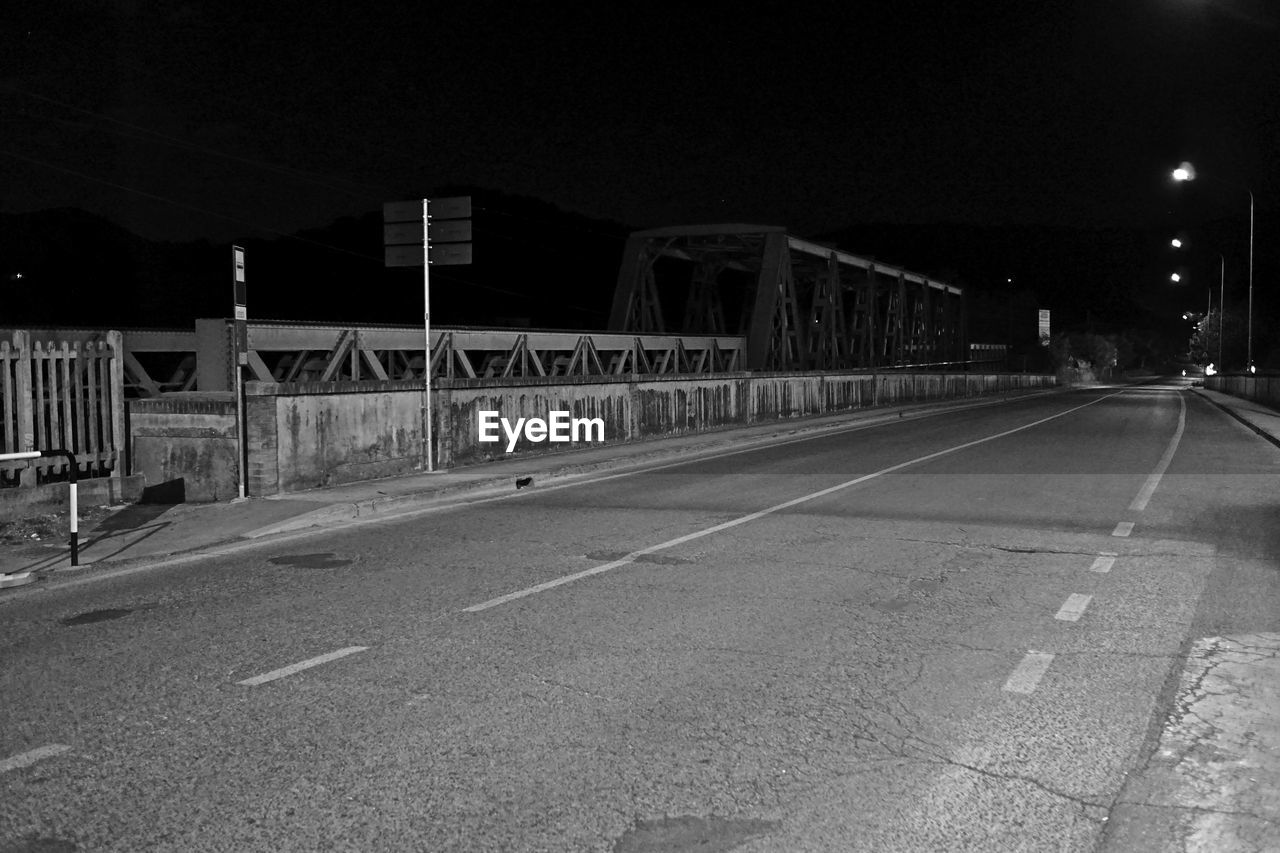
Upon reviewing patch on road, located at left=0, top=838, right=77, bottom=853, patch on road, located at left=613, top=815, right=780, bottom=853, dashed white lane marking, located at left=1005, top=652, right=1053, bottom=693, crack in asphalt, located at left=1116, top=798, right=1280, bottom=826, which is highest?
patch on road, located at left=0, top=838, right=77, bottom=853

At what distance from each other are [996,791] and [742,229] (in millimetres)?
31559

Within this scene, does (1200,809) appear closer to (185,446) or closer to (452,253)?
(185,446)

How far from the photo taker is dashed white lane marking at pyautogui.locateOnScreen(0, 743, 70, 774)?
4.58m

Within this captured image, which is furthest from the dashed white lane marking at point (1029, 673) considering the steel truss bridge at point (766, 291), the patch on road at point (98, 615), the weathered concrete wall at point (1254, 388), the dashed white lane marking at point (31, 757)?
the weathered concrete wall at point (1254, 388)

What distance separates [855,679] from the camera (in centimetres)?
581

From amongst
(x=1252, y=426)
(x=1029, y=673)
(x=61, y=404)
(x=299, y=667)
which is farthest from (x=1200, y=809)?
(x=1252, y=426)

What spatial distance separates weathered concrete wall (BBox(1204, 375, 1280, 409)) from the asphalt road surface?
31479 mm

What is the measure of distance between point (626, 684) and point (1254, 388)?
1914 inches

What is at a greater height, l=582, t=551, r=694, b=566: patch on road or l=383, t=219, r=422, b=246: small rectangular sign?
l=383, t=219, r=422, b=246: small rectangular sign

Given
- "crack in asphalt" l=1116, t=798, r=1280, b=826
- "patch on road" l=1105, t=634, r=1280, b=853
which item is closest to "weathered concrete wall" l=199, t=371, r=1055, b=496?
"patch on road" l=1105, t=634, r=1280, b=853

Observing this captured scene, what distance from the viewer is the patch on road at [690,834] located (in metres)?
3.79

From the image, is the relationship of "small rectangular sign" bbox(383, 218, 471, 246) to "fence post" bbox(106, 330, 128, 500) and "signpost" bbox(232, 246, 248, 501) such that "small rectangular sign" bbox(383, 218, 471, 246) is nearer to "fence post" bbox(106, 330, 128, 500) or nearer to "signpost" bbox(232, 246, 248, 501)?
A: "signpost" bbox(232, 246, 248, 501)

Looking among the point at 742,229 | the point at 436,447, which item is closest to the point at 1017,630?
the point at 436,447

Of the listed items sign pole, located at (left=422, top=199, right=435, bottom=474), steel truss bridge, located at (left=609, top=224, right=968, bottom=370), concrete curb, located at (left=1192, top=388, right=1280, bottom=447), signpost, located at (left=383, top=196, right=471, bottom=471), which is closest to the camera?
sign pole, located at (left=422, top=199, right=435, bottom=474)
